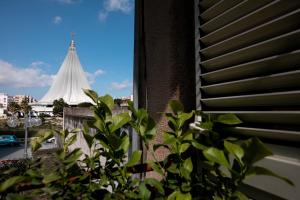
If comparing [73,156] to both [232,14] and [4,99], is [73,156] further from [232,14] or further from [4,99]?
[4,99]

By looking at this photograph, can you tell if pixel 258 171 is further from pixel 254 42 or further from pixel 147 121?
pixel 254 42

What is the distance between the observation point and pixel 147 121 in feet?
3.22

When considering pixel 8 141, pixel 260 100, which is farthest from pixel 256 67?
pixel 8 141

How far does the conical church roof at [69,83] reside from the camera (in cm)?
5088

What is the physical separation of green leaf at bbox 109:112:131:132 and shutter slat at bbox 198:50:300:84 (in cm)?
62

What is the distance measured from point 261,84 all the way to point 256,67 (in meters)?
0.08

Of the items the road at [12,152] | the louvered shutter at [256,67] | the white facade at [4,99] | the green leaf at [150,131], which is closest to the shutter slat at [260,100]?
the louvered shutter at [256,67]

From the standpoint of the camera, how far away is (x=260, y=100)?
1.07 meters

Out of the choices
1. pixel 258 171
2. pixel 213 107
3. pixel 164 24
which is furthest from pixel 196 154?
pixel 164 24

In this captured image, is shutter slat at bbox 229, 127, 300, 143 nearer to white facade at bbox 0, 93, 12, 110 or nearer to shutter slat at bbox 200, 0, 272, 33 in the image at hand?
shutter slat at bbox 200, 0, 272, 33

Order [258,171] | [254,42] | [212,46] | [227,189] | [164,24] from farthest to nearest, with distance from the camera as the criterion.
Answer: [164,24], [212,46], [254,42], [227,189], [258,171]

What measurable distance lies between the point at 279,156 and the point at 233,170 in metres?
0.37

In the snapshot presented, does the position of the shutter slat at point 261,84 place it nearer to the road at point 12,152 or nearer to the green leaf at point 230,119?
the green leaf at point 230,119

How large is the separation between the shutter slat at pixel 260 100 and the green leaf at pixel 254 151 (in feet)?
1.32
